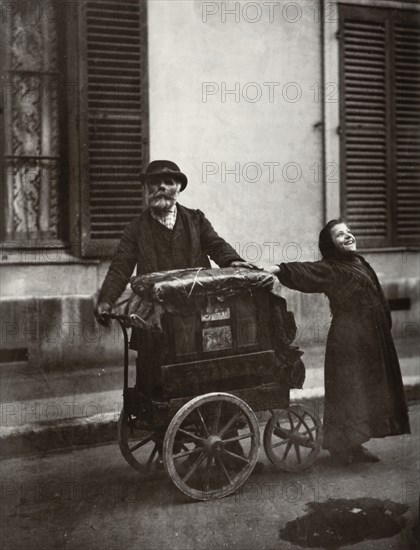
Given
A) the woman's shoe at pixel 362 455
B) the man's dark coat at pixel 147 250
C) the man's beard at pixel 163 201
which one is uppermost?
the man's beard at pixel 163 201

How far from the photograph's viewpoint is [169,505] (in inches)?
114

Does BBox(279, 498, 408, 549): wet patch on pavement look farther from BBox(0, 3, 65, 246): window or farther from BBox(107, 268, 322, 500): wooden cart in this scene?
BBox(0, 3, 65, 246): window

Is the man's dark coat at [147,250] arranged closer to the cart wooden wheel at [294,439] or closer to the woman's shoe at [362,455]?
the cart wooden wheel at [294,439]

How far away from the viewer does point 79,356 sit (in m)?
3.11

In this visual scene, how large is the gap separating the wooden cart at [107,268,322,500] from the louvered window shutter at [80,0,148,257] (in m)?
0.54

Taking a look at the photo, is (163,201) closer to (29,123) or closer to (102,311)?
(102,311)

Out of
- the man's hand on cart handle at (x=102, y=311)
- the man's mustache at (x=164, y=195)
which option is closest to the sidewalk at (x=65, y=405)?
the man's hand on cart handle at (x=102, y=311)

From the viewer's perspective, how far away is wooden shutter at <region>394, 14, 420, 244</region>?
3.40 m

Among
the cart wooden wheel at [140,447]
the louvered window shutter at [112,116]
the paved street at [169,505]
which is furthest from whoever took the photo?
the louvered window shutter at [112,116]

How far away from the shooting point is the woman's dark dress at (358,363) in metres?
3.19

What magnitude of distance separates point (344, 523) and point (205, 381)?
0.89 m

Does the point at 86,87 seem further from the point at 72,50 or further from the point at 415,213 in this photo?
the point at 415,213

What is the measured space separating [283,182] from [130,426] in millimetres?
1444

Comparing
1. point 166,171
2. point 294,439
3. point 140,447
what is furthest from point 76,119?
point 294,439
